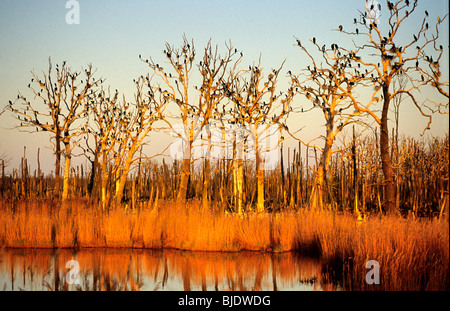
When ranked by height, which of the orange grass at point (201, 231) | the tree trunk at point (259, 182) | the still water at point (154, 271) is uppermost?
the tree trunk at point (259, 182)

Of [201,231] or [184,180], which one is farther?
[184,180]

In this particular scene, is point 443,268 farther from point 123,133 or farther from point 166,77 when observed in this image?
point 123,133

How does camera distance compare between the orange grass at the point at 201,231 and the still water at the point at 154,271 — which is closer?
the still water at the point at 154,271

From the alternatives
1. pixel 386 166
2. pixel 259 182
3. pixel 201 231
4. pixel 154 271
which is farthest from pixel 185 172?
pixel 154 271

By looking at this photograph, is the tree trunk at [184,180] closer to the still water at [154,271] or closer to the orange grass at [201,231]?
the orange grass at [201,231]

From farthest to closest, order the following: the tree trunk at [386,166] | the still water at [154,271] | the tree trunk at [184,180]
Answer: the tree trunk at [184,180]
the tree trunk at [386,166]
the still water at [154,271]

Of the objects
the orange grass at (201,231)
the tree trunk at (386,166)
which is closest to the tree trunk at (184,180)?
the orange grass at (201,231)

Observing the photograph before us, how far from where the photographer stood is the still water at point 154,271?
6.82m

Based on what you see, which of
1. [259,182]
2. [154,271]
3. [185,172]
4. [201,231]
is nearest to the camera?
[154,271]

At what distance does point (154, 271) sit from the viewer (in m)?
7.82

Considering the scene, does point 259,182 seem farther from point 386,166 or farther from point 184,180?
point 386,166

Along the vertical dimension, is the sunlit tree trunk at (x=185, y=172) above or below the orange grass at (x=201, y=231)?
above

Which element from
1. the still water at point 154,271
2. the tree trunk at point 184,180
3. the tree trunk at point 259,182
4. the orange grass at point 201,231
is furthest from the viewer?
the tree trunk at point 184,180

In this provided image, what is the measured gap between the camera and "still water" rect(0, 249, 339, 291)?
6.82 meters
